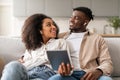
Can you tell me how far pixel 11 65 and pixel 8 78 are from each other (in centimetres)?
13

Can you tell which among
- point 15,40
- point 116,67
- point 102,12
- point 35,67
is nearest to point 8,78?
point 35,67

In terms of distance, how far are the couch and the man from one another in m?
0.23

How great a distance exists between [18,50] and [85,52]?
67cm

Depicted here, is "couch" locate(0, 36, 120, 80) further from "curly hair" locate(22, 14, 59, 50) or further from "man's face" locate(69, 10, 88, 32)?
"man's face" locate(69, 10, 88, 32)

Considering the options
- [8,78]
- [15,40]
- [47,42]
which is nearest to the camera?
[8,78]

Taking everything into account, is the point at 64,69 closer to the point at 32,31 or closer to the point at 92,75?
the point at 92,75

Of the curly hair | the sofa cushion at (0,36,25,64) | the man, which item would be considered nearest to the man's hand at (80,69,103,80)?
the man

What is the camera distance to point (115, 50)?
2.41m

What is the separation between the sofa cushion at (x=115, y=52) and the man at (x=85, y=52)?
0.22 metres

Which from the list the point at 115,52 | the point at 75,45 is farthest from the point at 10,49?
the point at 115,52

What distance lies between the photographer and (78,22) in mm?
2350

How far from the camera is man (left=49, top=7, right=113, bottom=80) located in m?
2.00

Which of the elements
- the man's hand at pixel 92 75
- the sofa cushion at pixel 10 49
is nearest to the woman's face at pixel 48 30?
the sofa cushion at pixel 10 49

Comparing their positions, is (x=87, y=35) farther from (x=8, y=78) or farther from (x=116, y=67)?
(x=8, y=78)
